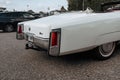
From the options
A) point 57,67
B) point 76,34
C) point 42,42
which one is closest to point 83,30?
point 76,34

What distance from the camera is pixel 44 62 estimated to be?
5160 millimetres

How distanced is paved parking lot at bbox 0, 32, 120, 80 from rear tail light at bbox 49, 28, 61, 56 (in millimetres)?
540

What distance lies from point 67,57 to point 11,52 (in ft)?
6.27

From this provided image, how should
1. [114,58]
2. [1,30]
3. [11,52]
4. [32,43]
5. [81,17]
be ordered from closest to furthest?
[81,17], [32,43], [114,58], [11,52], [1,30]

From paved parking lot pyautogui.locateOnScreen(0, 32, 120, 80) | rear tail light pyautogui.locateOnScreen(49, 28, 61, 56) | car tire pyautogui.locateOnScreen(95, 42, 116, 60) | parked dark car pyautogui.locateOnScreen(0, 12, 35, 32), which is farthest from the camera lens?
parked dark car pyautogui.locateOnScreen(0, 12, 35, 32)

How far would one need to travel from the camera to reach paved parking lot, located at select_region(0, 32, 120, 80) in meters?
4.18

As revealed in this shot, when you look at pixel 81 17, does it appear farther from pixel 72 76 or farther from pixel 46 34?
pixel 72 76

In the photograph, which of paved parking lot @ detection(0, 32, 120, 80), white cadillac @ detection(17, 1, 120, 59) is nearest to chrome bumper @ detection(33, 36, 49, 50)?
white cadillac @ detection(17, 1, 120, 59)

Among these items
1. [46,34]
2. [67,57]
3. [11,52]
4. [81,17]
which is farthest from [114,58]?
[11,52]

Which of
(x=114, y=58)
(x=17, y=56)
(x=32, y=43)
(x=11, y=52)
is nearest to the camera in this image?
(x=32, y=43)

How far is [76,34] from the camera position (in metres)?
4.21

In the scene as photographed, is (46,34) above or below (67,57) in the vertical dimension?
above

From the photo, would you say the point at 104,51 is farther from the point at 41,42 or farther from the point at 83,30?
the point at 41,42

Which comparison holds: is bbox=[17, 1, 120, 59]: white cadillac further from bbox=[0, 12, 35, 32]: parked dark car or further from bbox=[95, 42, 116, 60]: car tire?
bbox=[0, 12, 35, 32]: parked dark car
